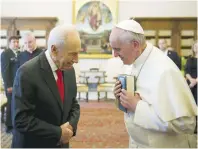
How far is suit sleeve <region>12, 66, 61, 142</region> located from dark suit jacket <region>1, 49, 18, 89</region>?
3.28 m

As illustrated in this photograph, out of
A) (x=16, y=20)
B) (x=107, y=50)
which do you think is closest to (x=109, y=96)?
(x=107, y=50)

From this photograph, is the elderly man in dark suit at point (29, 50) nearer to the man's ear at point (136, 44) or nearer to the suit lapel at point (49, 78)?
the suit lapel at point (49, 78)

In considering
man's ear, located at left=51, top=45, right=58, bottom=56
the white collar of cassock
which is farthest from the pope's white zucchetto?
man's ear, located at left=51, top=45, right=58, bottom=56

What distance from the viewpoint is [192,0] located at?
31.7ft

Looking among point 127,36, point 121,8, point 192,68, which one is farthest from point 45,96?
point 121,8

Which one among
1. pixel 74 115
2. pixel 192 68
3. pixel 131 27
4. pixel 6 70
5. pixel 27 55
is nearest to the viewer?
pixel 131 27

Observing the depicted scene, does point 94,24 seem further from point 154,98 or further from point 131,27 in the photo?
point 154,98

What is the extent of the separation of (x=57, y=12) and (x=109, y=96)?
10.8 feet

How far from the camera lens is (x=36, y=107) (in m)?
1.80

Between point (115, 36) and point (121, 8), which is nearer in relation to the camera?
point (115, 36)

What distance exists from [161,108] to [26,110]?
0.79 m

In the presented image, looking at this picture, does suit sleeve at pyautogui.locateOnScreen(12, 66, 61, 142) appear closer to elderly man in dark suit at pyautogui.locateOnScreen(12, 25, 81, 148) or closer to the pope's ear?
elderly man in dark suit at pyautogui.locateOnScreen(12, 25, 81, 148)

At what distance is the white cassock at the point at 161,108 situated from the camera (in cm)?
166

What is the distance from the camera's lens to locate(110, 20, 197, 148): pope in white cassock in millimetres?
1664
